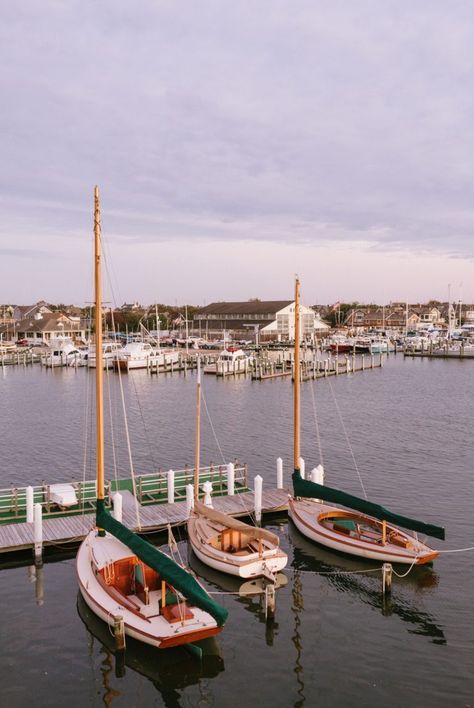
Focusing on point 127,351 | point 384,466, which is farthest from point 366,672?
point 127,351

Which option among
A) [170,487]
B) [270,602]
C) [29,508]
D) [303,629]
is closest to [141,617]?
[270,602]

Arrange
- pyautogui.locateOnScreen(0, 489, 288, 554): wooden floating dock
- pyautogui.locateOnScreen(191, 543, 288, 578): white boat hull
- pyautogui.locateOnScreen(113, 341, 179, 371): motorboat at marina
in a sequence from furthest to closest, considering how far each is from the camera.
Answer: pyautogui.locateOnScreen(113, 341, 179, 371): motorboat at marina
pyautogui.locateOnScreen(0, 489, 288, 554): wooden floating dock
pyautogui.locateOnScreen(191, 543, 288, 578): white boat hull

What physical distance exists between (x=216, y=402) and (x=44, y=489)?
141ft

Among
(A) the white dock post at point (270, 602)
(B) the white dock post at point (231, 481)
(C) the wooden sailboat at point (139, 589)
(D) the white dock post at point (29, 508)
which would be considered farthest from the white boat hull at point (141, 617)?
(B) the white dock post at point (231, 481)

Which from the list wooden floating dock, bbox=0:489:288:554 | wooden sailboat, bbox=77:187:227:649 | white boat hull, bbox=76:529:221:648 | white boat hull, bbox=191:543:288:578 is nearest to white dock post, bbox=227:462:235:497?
wooden floating dock, bbox=0:489:288:554

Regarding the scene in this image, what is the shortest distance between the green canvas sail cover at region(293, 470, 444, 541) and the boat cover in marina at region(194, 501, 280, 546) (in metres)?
3.83

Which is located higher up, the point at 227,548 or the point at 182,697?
the point at 227,548

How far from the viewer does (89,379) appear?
92.2 m

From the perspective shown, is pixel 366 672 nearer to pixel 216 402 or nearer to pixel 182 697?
pixel 182 697

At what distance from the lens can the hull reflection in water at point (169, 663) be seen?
678 inches

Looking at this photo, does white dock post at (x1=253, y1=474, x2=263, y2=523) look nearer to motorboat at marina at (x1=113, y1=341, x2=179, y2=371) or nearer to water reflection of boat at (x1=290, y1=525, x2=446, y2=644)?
water reflection of boat at (x1=290, y1=525, x2=446, y2=644)

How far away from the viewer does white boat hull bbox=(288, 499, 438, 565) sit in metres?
23.5

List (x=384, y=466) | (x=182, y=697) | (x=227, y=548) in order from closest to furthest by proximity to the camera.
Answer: (x=182, y=697), (x=227, y=548), (x=384, y=466)

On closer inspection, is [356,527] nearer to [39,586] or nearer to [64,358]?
[39,586]
